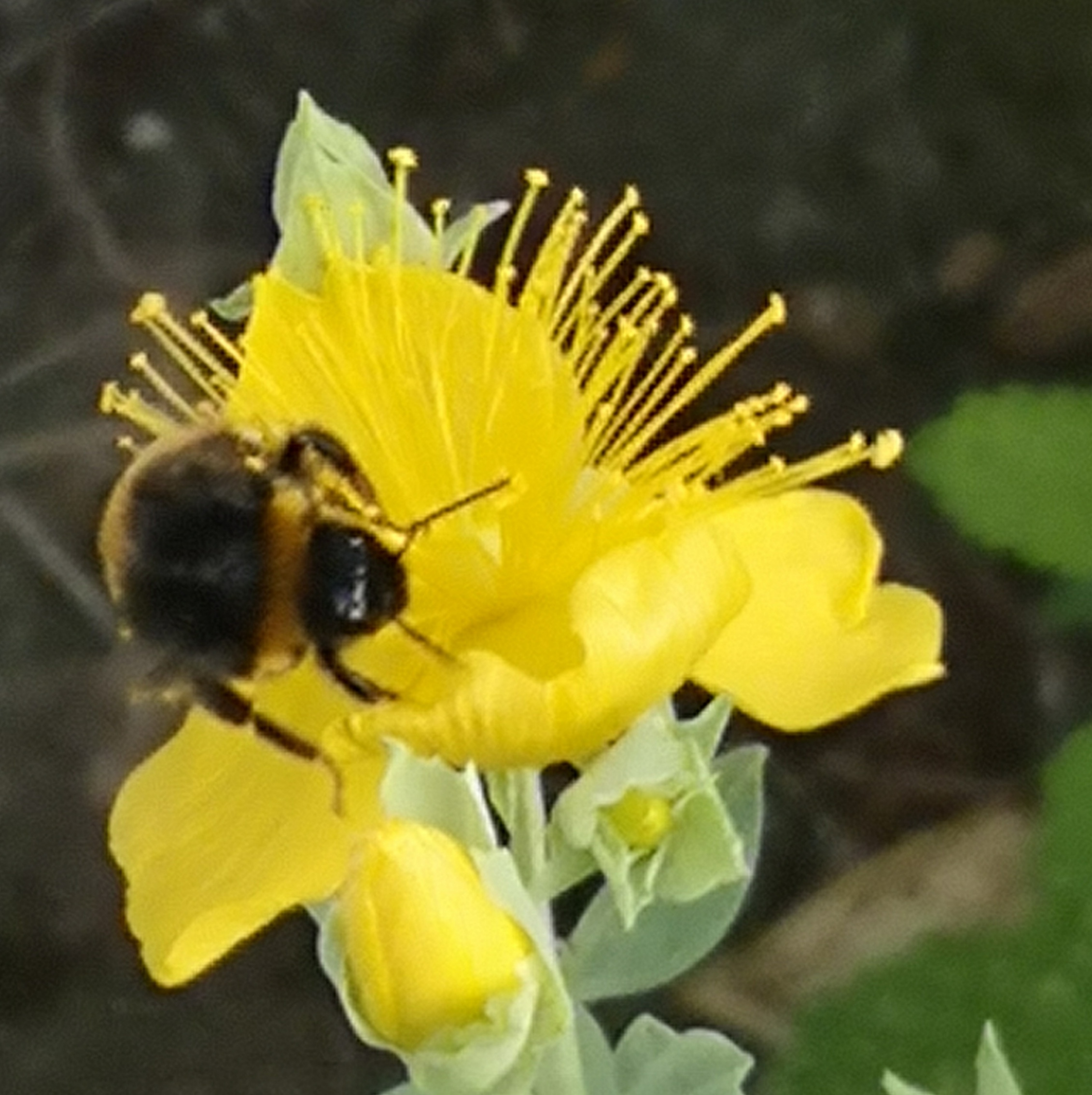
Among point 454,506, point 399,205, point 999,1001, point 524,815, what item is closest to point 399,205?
point 399,205

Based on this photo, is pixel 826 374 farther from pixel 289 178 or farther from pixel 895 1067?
pixel 289 178

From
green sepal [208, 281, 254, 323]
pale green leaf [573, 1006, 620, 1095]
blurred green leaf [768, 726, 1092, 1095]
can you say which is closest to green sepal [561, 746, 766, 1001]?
pale green leaf [573, 1006, 620, 1095]

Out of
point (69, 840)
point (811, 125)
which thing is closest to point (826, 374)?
point (811, 125)

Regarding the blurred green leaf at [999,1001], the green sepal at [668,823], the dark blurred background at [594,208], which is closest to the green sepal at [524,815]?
the green sepal at [668,823]

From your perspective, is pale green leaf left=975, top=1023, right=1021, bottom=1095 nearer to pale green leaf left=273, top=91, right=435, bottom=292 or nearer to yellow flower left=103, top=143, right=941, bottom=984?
yellow flower left=103, top=143, right=941, bottom=984

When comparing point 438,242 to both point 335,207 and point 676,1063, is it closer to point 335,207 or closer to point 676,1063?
point 335,207

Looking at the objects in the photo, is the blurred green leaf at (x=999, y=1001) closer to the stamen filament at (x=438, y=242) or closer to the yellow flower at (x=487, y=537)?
the yellow flower at (x=487, y=537)
